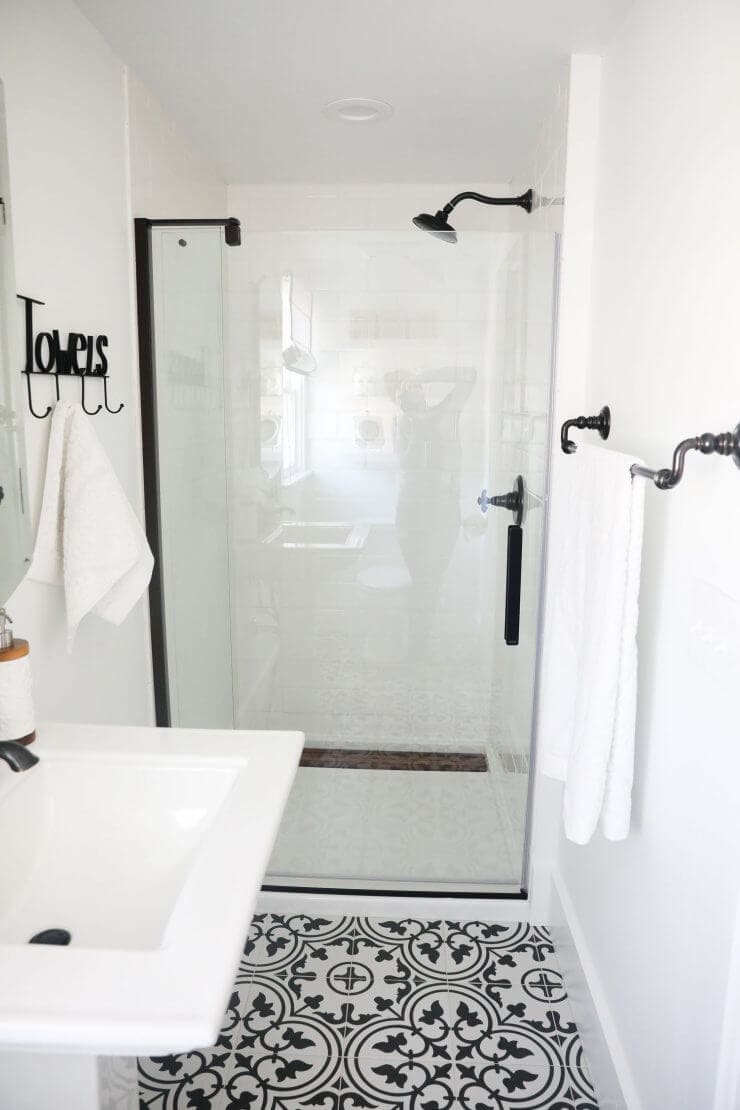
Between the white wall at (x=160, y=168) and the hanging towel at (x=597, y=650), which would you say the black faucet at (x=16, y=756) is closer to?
the hanging towel at (x=597, y=650)

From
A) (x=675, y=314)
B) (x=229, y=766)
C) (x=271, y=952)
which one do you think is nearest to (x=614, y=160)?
(x=675, y=314)

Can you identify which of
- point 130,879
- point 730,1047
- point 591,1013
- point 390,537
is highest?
point 390,537

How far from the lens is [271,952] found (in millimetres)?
2105

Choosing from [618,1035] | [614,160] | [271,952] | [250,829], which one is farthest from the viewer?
[271,952]

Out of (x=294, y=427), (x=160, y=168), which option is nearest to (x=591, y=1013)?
(x=294, y=427)

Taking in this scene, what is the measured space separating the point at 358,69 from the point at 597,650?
156 centimetres

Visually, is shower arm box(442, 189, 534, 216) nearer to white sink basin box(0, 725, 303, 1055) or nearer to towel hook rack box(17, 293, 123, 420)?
towel hook rack box(17, 293, 123, 420)

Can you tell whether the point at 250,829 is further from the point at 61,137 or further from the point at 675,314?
the point at 61,137

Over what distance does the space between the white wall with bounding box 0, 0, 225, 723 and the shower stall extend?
0.39 ft

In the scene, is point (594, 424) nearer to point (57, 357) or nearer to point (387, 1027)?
point (57, 357)

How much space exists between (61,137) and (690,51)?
1249 millimetres

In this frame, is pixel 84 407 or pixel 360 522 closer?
pixel 84 407

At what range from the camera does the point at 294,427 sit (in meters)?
2.38

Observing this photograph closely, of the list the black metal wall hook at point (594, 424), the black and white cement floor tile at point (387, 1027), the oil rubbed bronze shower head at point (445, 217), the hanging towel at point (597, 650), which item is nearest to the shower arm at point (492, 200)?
the oil rubbed bronze shower head at point (445, 217)
